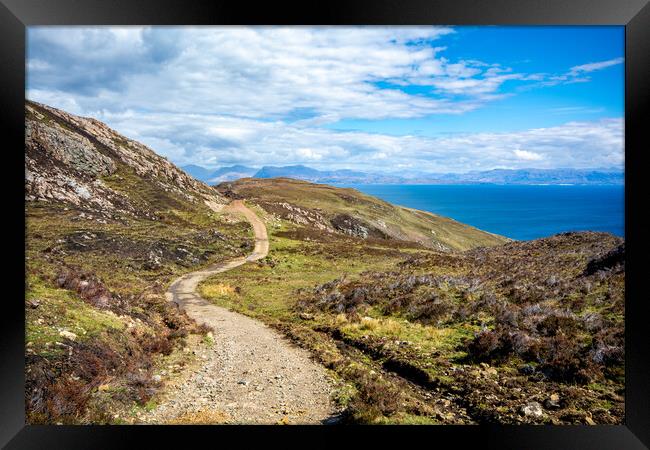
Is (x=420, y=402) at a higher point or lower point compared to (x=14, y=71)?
lower

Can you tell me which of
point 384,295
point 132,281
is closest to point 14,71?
point 384,295

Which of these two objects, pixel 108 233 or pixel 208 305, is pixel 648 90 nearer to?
pixel 208 305

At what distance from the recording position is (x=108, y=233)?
108 feet

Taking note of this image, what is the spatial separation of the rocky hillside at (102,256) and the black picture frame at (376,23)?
0.71 metres

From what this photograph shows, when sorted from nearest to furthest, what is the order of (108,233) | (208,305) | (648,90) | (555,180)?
(648,90)
(208,305)
(108,233)
(555,180)

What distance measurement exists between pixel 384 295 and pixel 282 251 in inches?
962

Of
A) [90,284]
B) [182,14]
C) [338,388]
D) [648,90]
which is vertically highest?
[182,14]

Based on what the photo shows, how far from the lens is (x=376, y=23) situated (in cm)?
821

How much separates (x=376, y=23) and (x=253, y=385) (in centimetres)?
857

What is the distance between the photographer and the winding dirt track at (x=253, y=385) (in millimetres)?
8531

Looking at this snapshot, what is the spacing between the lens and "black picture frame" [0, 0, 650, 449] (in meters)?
7.77

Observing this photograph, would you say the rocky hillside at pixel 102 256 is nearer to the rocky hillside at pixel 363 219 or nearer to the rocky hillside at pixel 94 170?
the rocky hillside at pixel 94 170

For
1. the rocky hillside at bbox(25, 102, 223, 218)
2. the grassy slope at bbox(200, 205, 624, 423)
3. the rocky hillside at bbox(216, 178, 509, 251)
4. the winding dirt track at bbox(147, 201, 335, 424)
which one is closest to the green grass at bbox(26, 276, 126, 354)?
the winding dirt track at bbox(147, 201, 335, 424)

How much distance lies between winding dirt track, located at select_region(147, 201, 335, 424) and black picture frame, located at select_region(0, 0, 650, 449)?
0.56 metres
